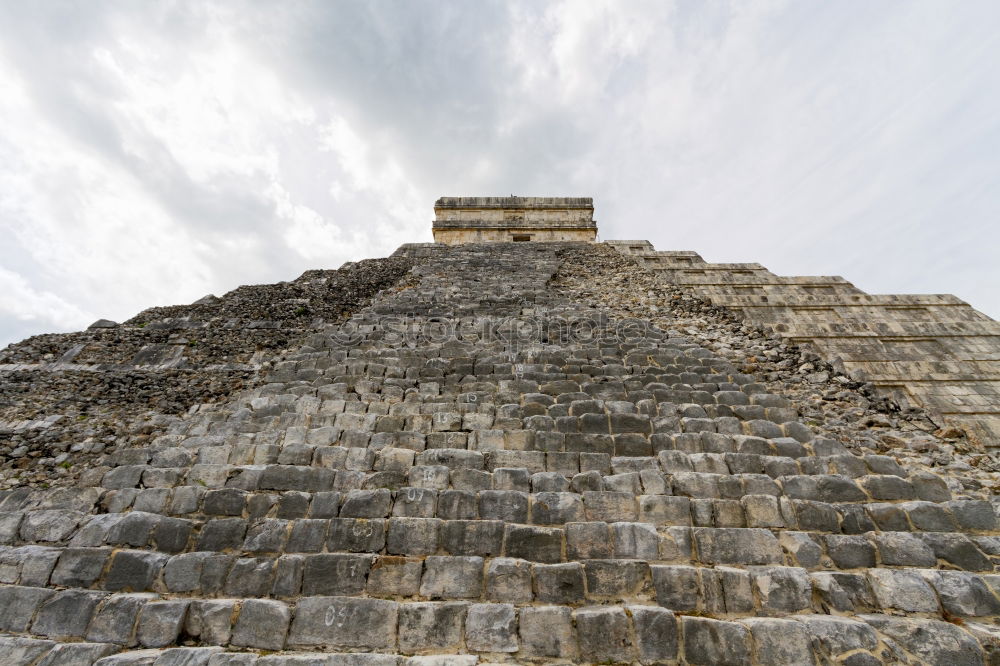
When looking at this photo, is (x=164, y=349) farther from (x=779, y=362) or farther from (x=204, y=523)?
(x=779, y=362)

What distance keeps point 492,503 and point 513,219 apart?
45.2 feet

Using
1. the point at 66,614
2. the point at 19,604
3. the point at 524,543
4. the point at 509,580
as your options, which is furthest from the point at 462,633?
the point at 19,604

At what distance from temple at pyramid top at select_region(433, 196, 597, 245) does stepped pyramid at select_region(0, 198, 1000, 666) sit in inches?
365

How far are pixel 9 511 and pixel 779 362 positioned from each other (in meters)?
9.33

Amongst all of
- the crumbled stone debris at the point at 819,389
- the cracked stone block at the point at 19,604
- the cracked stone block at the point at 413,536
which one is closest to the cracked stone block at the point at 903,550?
the crumbled stone debris at the point at 819,389

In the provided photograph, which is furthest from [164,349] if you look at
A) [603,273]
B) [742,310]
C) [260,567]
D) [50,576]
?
[742,310]

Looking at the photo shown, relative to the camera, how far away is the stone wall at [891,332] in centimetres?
711

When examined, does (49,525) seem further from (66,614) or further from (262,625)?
(262,625)

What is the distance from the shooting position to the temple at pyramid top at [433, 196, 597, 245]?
51.7 ft

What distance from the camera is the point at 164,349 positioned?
721 centimetres

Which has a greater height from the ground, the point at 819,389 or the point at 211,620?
the point at 819,389

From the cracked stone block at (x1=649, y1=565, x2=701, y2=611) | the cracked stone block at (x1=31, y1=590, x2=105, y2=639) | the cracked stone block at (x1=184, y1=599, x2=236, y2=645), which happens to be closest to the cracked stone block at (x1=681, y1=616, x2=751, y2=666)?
the cracked stone block at (x1=649, y1=565, x2=701, y2=611)

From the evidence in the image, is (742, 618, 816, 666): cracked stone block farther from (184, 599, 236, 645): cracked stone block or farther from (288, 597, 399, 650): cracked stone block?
(184, 599, 236, 645): cracked stone block

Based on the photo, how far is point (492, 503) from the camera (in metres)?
3.96
